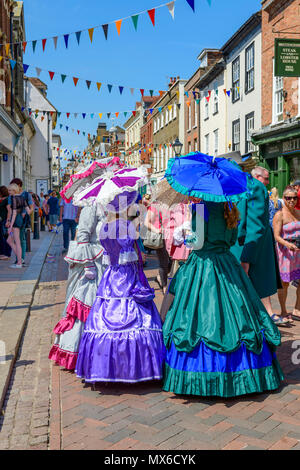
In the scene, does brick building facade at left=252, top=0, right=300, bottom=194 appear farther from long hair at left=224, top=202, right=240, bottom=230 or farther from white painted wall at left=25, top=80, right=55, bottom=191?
white painted wall at left=25, top=80, right=55, bottom=191

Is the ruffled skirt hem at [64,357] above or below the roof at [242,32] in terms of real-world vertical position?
below

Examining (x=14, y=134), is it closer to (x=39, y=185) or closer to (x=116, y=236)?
(x=39, y=185)

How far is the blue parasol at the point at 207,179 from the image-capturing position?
367cm

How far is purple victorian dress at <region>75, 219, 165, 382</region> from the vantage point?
145 inches

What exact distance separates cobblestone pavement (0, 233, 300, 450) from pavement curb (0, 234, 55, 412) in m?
0.12

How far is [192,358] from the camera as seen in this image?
3492 mm

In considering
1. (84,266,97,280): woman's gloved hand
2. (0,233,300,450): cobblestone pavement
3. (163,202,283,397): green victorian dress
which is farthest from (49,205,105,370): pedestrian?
(163,202,283,397): green victorian dress

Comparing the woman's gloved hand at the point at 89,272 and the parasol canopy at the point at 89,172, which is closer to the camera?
the woman's gloved hand at the point at 89,272

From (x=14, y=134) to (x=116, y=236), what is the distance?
1838 cm

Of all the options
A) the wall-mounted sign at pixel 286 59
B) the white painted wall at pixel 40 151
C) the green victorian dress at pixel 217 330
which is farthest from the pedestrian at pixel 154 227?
the white painted wall at pixel 40 151

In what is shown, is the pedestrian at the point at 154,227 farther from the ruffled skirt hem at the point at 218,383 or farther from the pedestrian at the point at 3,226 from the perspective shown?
the pedestrian at the point at 3,226

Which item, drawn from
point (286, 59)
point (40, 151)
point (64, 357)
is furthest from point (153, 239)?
point (40, 151)

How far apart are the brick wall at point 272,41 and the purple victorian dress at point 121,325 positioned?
12.6 meters

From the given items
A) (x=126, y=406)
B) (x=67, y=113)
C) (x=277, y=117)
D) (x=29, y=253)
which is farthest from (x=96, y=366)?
(x=277, y=117)
